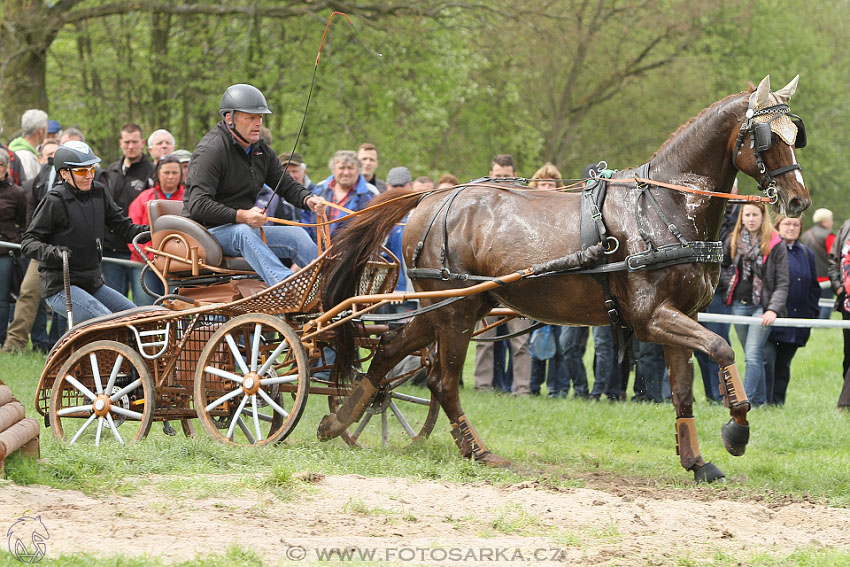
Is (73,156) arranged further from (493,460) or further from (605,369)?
(605,369)

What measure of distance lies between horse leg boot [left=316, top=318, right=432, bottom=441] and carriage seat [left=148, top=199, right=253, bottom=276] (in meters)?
1.12

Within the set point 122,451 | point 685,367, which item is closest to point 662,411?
point 685,367

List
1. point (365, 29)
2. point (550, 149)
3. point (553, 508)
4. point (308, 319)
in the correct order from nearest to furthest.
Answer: point (553, 508) → point (308, 319) → point (365, 29) → point (550, 149)

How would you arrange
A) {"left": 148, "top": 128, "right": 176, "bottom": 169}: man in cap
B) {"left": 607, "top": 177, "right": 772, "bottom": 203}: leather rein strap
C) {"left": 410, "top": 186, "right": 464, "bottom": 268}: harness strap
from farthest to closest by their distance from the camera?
{"left": 148, "top": 128, "right": 176, "bottom": 169}: man in cap → {"left": 410, "top": 186, "right": 464, "bottom": 268}: harness strap → {"left": 607, "top": 177, "right": 772, "bottom": 203}: leather rein strap

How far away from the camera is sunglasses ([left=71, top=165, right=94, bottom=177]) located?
8.76 metres

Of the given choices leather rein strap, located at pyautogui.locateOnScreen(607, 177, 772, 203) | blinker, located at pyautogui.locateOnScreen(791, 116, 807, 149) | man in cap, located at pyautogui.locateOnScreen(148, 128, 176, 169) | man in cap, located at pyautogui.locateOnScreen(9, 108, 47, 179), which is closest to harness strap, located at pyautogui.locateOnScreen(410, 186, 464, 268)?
leather rein strap, located at pyautogui.locateOnScreen(607, 177, 772, 203)

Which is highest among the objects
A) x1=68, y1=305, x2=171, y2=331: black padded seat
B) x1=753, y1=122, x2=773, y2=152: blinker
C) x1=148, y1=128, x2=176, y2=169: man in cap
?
x1=148, y1=128, x2=176, y2=169: man in cap

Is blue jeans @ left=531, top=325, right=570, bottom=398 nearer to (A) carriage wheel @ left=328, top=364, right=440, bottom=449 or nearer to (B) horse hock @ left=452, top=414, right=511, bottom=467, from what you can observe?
(A) carriage wheel @ left=328, top=364, right=440, bottom=449

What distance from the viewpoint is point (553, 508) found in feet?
19.6

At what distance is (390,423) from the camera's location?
31.9 feet

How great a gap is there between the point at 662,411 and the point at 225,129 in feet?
16.0

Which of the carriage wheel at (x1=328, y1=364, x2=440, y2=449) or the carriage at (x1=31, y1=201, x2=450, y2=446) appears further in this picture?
the carriage wheel at (x1=328, y1=364, x2=440, y2=449)

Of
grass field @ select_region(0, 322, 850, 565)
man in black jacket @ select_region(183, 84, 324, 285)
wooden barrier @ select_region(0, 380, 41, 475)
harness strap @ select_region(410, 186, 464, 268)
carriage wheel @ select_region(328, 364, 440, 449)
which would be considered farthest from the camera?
carriage wheel @ select_region(328, 364, 440, 449)

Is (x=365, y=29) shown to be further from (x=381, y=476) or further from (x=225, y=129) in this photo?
(x=381, y=476)
